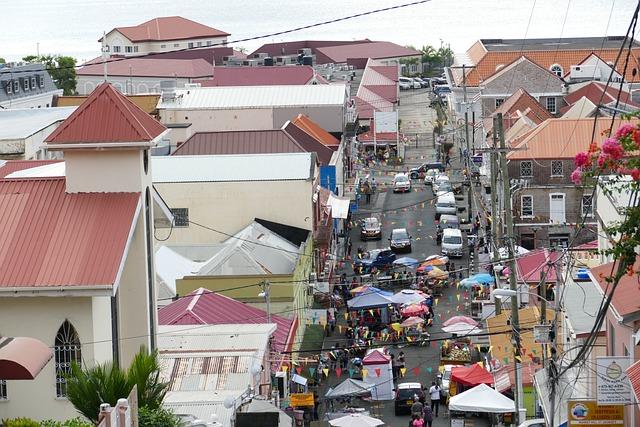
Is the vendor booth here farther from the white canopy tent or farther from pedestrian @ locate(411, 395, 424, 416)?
the white canopy tent

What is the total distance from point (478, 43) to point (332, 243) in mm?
62473

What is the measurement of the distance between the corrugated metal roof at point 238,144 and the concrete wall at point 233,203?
815 centimetres

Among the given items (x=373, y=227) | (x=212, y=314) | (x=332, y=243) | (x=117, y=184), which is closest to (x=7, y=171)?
(x=117, y=184)

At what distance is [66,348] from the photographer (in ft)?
89.3

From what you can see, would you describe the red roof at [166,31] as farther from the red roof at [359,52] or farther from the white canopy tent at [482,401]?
the white canopy tent at [482,401]

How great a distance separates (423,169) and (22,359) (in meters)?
75.7

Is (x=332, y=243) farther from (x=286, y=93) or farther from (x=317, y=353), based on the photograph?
(x=286, y=93)

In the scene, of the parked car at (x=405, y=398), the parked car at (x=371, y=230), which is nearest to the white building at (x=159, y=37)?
the parked car at (x=371, y=230)

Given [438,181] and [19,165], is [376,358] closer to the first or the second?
[19,165]

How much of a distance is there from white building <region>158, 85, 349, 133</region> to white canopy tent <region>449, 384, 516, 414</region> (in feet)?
158

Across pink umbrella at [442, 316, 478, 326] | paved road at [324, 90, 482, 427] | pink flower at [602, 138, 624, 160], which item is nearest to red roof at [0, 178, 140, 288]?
pink flower at [602, 138, 624, 160]

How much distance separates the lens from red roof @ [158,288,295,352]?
40188mm

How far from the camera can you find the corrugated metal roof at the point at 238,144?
65188 mm

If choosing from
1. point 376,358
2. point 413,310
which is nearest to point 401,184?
point 413,310
